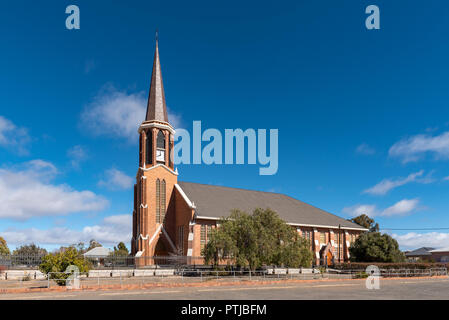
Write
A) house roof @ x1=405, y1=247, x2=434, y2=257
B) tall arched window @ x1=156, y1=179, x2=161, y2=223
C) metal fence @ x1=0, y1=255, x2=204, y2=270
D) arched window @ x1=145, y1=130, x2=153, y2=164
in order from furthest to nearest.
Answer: house roof @ x1=405, y1=247, x2=434, y2=257, arched window @ x1=145, y1=130, x2=153, y2=164, tall arched window @ x1=156, y1=179, x2=161, y2=223, metal fence @ x1=0, y1=255, x2=204, y2=270

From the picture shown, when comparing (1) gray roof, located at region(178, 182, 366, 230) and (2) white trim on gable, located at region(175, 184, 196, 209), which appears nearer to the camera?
(2) white trim on gable, located at region(175, 184, 196, 209)

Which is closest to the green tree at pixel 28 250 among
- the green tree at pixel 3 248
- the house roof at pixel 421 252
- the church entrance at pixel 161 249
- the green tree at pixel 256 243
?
the green tree at pixel 3 248

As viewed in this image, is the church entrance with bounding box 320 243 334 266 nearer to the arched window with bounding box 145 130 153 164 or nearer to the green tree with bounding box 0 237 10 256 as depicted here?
the arched window with bounding box 145 130 153 164

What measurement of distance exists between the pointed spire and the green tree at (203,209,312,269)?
2334 centimetres

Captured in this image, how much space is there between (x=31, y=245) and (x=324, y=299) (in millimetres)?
58501

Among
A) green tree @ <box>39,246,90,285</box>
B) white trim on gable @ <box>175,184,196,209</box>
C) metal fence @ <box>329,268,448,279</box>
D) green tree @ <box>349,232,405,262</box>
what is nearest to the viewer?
green tree @ <box>39,246,90,285</box>

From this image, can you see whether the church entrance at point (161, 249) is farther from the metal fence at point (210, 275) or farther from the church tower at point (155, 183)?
the metal fence at point (210, 275)

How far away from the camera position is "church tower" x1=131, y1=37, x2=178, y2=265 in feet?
161

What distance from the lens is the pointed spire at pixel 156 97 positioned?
5380cm

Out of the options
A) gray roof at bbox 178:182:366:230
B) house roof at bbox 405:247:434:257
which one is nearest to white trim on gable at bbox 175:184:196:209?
gray roof at bbox 178:182:366:230

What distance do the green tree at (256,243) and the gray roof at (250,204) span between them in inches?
567

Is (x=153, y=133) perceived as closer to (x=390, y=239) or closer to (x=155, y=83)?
(x=155, y=83)
